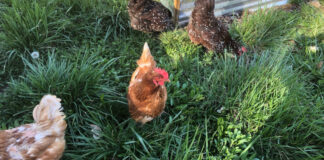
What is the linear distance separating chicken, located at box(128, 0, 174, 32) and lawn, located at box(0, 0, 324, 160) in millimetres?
235

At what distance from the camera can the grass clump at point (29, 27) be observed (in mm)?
2721

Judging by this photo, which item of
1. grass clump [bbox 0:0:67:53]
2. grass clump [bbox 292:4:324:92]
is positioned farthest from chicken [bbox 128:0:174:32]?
grass clump [bbox 292:4:324:92]

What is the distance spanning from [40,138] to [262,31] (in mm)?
3403

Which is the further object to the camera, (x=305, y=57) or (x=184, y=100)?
(x=305, y=57)

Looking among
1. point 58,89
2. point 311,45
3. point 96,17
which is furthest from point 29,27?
point 311,45

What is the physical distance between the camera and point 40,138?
172 cm

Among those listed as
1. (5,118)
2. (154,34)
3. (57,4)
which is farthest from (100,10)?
(5,118)

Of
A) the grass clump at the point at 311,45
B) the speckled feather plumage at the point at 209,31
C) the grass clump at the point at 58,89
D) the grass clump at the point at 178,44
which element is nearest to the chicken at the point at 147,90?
the grass clump at the point at 58,89

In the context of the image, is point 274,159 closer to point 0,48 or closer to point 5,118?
point 5,118

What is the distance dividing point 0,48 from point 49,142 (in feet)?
5.76

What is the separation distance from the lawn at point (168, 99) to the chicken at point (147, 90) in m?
0.16

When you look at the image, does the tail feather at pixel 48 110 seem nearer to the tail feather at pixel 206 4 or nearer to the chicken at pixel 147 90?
the chicken at pixel 147 90

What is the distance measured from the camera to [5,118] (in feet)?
7.34

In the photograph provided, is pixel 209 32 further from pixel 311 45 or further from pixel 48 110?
pixel 48 110
